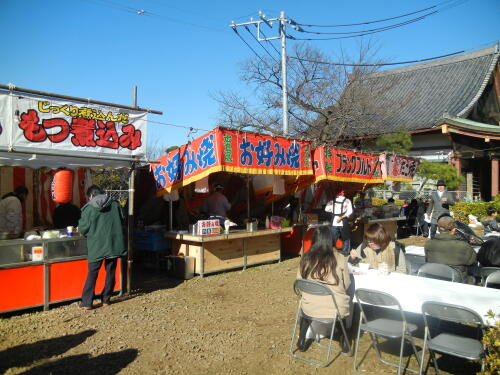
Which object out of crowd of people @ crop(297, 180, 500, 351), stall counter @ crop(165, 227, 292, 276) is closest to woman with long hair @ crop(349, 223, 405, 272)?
crowd of people @ crop(297, 180, 500, 351)

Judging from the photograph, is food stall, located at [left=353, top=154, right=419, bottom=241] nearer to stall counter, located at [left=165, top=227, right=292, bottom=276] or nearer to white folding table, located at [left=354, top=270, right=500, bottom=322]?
stall counter, located at [left=165, top=227, right=292, bottom=276]

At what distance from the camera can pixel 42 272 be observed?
538 centimetres

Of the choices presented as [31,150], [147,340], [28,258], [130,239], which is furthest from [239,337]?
[31,150]

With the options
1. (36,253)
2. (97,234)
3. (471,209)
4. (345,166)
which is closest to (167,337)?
Answer: (97,234)

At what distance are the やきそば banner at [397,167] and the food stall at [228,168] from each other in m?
3.84

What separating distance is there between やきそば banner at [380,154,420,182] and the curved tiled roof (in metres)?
4.22

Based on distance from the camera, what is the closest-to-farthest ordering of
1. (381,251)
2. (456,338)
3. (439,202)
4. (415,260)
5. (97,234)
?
(456,338) < (381,251) < (97,234) < (415,260) < (439,202)

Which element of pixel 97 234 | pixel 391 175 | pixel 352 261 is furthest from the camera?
pixel 391 175

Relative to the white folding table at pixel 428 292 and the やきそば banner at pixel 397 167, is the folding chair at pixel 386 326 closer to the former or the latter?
the white folding table at pixel 428 292

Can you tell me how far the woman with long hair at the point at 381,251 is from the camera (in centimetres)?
464

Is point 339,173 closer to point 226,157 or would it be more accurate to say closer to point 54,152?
point 226,157

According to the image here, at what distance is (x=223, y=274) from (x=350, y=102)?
9.95m

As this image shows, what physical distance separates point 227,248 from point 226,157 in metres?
2.00

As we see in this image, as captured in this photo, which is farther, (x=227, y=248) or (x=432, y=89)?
(x=432, y=89)
